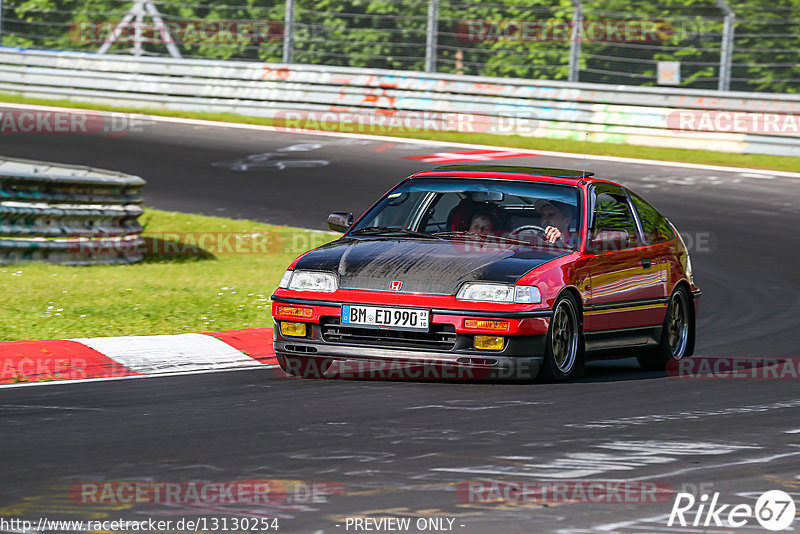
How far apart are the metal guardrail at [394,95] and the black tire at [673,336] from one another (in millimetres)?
12018

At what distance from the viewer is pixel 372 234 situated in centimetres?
927

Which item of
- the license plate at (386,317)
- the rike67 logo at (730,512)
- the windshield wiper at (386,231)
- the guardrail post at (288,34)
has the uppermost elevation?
the guardrail post at (288,34)

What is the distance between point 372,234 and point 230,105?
17348 mm

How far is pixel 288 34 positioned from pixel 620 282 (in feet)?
55.8

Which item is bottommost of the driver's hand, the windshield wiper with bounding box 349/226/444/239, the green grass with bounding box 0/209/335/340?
the green grass with bounding box 0/209/335/340

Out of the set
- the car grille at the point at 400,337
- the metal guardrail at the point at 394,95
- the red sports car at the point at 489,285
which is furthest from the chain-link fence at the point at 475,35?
the car grille at the point at 400,337

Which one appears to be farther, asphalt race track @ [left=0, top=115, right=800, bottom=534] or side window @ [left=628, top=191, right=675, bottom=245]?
side window @ [left=628, top=191, right=675, bottom=245]

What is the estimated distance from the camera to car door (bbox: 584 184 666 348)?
9.10 metres

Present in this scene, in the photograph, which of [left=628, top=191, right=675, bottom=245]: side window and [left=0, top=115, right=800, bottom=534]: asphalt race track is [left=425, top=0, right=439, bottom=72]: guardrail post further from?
[left=628, top=191, right=675, bottom=245]: side window

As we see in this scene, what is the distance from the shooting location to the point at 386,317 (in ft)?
27.1

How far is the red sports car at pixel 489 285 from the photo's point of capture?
8234 mm

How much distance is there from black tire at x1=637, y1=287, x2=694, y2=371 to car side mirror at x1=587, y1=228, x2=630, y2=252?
952mm

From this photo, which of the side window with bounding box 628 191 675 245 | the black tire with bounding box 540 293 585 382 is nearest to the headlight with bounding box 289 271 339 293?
the black tire with bounding box 540 293 585 382

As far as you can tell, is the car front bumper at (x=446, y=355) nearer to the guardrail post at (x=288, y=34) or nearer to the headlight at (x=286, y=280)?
the headlight at (x=286, y=280)
